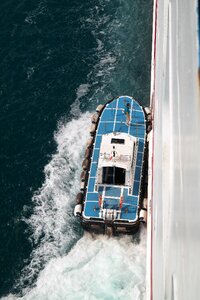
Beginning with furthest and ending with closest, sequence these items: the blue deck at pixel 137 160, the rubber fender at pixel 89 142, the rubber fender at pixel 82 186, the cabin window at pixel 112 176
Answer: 1. the rubber fender at pixel 89 142
2. the rubber fender at pixel 82 186
3. the cabin window at pixel 112 176
4. the blue deck at pixel 137 160

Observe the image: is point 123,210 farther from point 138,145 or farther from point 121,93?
point 121,93

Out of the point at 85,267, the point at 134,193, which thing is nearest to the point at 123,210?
the point at 134,193

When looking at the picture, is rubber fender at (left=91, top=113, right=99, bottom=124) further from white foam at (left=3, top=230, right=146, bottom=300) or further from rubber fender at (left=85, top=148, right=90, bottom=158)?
white foam at (left=3, top=230, right=146, bottom=300)

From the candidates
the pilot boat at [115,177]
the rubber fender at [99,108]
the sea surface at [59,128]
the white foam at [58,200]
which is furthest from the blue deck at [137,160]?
the white foam at [58,200]

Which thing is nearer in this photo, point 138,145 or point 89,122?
point 138,145

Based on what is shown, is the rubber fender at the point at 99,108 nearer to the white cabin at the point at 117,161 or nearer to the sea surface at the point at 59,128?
the sea surface at the point at 59,128

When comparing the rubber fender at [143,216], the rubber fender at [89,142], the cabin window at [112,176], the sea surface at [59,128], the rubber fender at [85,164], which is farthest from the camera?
the rubber fender at [89,142]

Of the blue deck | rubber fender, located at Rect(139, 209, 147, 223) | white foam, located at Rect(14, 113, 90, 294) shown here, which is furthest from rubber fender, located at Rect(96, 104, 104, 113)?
rubber fender, located at Rect(139, 209, 147, 223)
